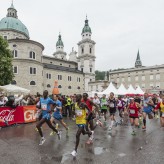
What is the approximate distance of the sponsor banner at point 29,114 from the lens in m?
12.8

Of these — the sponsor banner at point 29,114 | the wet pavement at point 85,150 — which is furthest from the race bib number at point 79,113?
the sponsor banner at point 29,114

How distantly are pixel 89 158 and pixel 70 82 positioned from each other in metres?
60.9

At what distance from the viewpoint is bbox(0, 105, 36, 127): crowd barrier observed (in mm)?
11281

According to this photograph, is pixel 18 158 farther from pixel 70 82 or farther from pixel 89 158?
pixel 70 82

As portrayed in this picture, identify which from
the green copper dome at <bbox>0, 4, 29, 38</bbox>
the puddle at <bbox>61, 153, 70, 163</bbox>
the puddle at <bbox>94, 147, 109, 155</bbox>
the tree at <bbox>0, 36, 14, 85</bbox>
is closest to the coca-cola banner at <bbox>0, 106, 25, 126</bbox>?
the puddle at <bbox>61, 153, 70, 163</bbox>

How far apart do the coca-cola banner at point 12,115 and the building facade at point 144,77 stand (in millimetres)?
68165

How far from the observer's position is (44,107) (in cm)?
723

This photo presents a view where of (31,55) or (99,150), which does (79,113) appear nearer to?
(99,150)

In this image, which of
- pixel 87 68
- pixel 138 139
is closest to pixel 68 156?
pixel 138 139

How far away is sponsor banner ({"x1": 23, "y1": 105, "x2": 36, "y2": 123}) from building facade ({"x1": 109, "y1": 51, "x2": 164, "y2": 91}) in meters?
66.9

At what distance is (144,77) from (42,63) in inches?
1881

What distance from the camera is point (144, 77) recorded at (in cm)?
8050

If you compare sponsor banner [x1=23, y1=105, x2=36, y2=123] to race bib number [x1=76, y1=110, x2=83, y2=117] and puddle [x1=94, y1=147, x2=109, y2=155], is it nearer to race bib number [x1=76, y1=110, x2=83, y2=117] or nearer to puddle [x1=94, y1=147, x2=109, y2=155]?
puddle [x1=94, y1=147, x2=109, y2=155]

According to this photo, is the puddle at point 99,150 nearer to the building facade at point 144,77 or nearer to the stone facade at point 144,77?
the building facade at point 144,77
